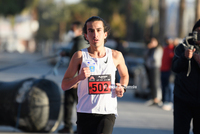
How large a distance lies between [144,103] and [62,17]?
7565 cm

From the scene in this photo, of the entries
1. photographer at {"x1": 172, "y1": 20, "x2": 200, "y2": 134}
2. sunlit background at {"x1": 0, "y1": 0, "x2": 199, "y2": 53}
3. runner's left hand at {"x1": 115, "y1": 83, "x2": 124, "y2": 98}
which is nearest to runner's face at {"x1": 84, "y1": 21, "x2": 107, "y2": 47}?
runner's left hand at {"x1": 115, "y1": 83, "x2": 124, "y2": 98}

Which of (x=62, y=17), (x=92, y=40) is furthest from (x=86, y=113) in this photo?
(x=62, y=17)

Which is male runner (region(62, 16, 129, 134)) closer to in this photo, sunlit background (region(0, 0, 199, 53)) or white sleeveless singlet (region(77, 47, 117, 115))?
white sleeveless singlet (region(77, 47, 117, 115))

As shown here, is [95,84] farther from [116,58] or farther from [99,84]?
[116,58]

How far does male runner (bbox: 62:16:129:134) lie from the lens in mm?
4414

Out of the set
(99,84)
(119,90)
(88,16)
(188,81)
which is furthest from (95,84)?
(88,16)

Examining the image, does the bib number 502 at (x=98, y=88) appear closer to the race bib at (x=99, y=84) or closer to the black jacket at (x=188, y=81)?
the race bib at (x=99, y=84)

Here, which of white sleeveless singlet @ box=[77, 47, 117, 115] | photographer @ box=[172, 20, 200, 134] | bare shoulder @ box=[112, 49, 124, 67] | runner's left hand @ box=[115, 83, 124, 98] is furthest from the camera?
photographer @ box=[172, 20, 200, 134]

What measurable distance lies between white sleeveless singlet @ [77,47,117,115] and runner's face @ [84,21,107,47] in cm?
15

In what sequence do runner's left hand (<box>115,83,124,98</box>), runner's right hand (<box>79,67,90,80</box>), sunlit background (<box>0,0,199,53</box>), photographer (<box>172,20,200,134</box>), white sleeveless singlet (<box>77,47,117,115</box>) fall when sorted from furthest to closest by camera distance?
sunlit background (<box>0,0,199,53</box>) < photographer (<box>172,20,200,134</box>) < white sleeveless singlet (<box>77,47,117,115</box>) < runner's left hand (<box>115,83,124,98</box>) < runner's right hand (<box>79,67,90,80</box>)

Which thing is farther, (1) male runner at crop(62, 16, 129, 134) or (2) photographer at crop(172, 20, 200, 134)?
(2) photographer at crop(172, 20, 200, 134)

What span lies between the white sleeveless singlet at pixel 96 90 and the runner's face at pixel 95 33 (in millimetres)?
151

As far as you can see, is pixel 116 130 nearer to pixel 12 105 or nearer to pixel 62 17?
pixel 12 105

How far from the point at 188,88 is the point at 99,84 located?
124 cm
